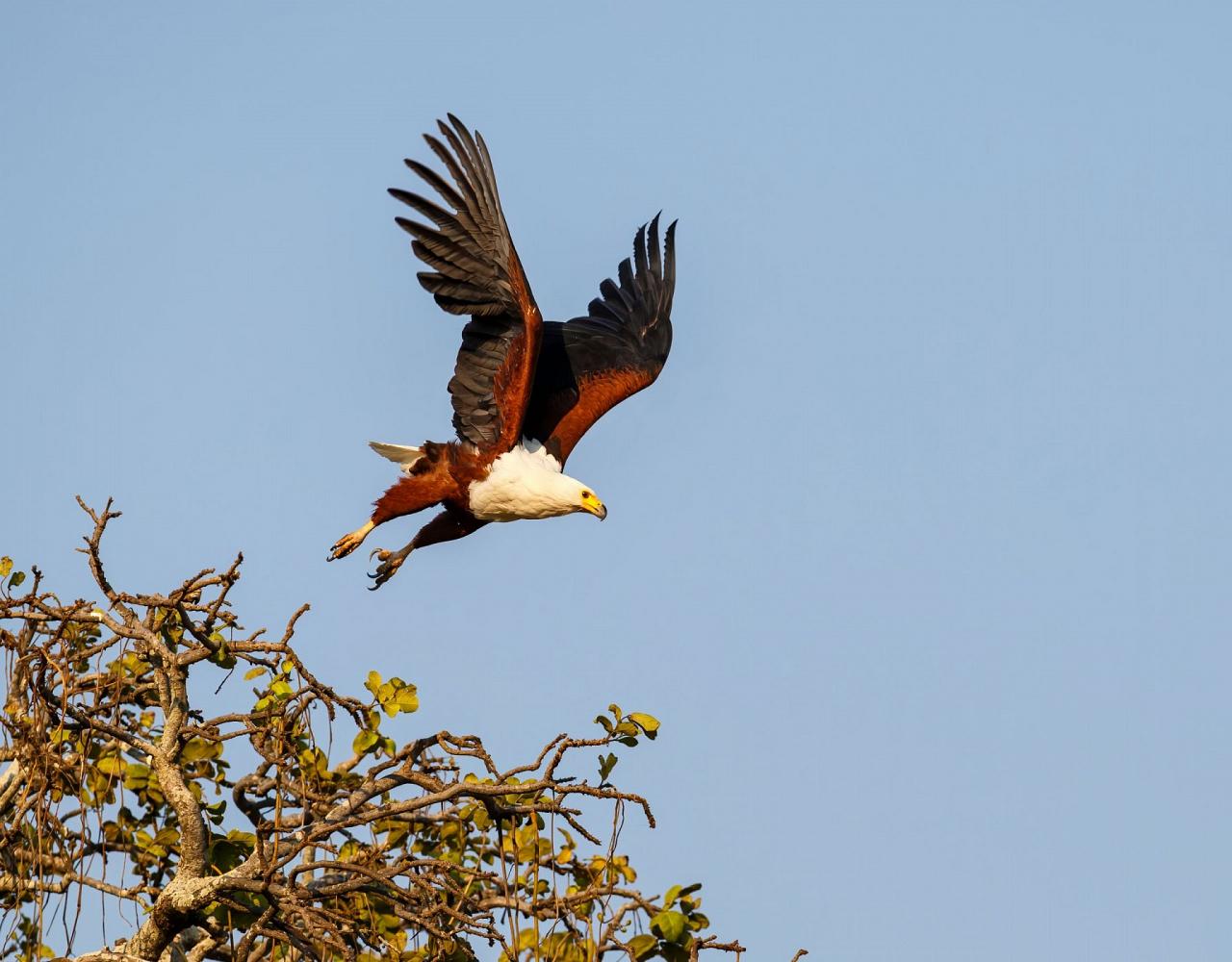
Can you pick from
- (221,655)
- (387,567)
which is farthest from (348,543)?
(221,655)

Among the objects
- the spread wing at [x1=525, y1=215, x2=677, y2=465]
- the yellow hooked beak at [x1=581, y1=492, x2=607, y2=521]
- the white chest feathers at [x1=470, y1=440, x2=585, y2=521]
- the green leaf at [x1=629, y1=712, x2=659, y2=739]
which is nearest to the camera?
the green leaf at [x1=629, y1=712, x2=659, y2=739]

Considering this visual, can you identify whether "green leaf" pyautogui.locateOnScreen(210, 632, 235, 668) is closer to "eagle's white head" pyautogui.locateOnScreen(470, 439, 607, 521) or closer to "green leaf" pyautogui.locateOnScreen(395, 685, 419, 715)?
"green leaf" pyautogui.locateOnScreen(395, 685, 419, 715)

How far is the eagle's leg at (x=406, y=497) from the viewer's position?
862 cm

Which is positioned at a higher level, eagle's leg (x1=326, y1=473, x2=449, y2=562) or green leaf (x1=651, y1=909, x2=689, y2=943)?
eagle's leg (x1=326, y1=473, x2=449, y2=562)

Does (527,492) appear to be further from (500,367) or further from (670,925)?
(670,925)

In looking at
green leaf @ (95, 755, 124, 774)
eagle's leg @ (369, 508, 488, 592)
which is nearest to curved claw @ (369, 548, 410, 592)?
eagle's leg @ (369, 508, 488, 592)

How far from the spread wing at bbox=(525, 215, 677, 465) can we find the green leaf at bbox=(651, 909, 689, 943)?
14.0ft

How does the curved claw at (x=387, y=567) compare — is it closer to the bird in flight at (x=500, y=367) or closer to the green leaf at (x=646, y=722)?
the bird in flight at (x=500, y=367)

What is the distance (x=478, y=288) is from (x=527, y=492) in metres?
1.25

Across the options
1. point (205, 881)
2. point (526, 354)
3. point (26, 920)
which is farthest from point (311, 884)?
point (526, 354)

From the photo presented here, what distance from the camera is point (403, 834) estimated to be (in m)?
6.05

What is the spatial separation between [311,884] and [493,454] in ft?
12.1

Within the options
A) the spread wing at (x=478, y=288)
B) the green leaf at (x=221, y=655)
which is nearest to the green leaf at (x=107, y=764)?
the green leaf at (x=221, y=655)

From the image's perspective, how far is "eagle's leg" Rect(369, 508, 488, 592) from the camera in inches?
347
